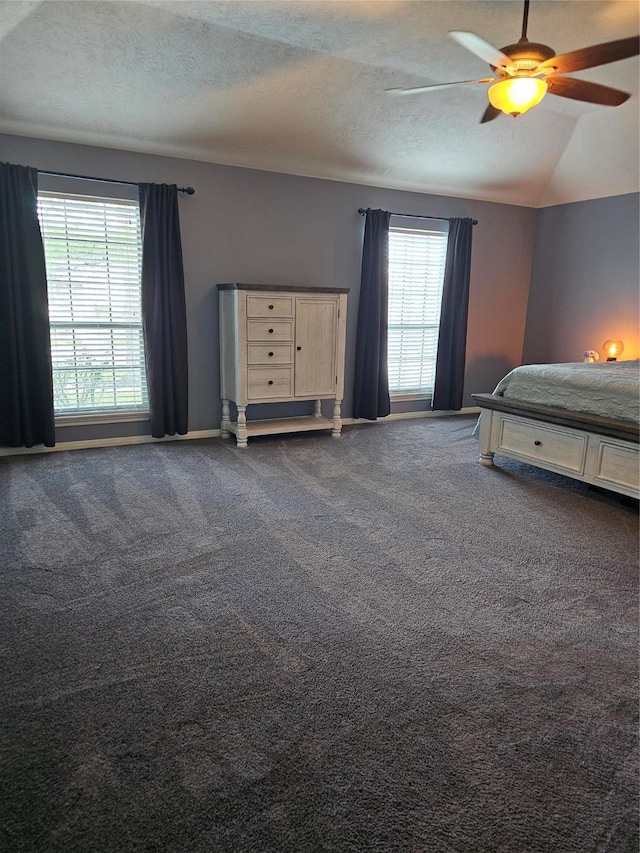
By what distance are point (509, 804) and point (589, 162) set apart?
5.60 meters

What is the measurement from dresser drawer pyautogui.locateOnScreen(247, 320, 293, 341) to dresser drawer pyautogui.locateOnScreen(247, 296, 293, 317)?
0.06 meters

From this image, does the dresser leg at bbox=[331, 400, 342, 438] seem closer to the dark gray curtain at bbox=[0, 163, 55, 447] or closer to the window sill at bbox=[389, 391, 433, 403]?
the window sill at bbox=[389, 391, 433, 403]

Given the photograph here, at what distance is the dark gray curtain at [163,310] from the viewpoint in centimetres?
429

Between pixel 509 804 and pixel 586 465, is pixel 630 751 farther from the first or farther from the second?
pixel 586 465

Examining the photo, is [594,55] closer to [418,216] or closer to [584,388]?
[584,388]

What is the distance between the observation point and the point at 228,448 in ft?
15.0

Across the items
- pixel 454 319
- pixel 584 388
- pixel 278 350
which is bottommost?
pixel 584 388

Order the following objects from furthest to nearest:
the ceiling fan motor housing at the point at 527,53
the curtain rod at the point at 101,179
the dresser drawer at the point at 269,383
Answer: the dresser drawer at the point at 269,383
the curtain rod at the point at 101,179
the ceiling fan motor housing at the point at 527,53

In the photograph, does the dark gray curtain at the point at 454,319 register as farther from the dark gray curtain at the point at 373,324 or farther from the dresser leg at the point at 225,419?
the dresser leg at the point at 225,419

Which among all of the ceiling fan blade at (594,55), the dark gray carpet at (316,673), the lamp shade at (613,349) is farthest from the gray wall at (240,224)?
the ceiling fan blade at (594,55)

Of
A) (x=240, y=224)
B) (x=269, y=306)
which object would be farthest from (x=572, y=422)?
(x=240, y=224)

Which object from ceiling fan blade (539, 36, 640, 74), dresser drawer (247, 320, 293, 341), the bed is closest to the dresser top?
dresser drawer (247, 320, 293, 341)

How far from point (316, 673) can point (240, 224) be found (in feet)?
12.9

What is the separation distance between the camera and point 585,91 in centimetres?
282
